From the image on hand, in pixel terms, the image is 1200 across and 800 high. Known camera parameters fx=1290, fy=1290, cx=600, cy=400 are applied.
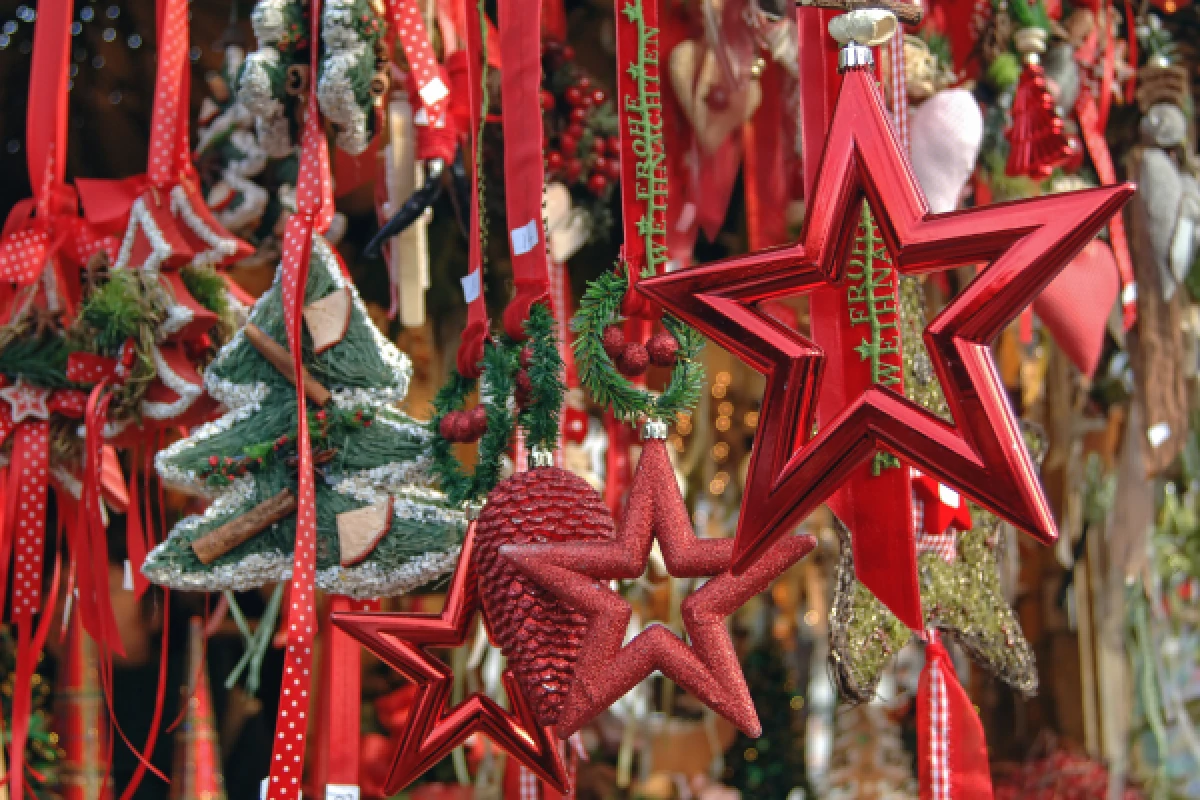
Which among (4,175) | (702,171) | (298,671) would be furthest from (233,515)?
(4,175)

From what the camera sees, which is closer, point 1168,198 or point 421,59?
point 421,59

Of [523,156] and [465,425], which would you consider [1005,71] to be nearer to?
[523,156]

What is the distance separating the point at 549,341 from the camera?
102 cm

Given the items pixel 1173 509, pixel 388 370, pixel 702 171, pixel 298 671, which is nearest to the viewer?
pixel 298 671

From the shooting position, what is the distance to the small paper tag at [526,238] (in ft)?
3.46

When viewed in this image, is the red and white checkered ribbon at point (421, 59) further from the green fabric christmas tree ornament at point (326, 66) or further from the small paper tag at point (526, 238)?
the small paper tag at point (526, 238)

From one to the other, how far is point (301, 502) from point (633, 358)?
0.34m

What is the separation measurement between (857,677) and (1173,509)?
5.34 feet

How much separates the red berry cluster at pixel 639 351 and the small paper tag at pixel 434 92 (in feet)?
1.34

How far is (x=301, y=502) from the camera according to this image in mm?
1106

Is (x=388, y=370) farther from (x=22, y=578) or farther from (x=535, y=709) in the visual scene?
(x=22, y=578)

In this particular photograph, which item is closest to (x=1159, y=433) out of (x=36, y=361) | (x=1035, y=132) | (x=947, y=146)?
(x=1035, y=132)

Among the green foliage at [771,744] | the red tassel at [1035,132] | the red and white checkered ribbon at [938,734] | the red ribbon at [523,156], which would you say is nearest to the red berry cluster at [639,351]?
the red ribbon at [523,156]

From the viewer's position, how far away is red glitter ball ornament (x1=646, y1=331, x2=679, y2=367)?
958mm
